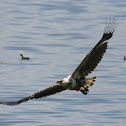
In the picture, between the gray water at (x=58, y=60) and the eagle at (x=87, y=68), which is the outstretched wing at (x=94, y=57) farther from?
the gray water at (x=58, y=60)

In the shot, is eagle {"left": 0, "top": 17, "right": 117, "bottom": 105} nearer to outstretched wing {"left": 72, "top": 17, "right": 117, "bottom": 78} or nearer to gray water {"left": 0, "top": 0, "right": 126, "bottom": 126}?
outstretched wing {"left": 72, "top": 17, "right": 117, "bottom": 78}

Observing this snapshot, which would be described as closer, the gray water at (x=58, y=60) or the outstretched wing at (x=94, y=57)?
the outstretched wing at (x=94, y=57)

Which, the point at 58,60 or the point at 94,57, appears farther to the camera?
the point at 58,60

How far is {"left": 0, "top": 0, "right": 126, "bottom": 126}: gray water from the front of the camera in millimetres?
19688

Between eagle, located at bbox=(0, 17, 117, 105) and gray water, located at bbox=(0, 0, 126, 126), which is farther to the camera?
gray water, located at bbox=(0, 0, 126, 126)

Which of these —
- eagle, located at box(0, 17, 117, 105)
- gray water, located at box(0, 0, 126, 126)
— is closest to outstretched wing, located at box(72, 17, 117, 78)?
eagle, located at box(0, 17, 117, 105)

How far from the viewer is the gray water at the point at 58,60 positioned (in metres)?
A: 19.7

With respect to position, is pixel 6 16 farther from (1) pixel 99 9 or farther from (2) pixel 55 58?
(2) pixel 55 58

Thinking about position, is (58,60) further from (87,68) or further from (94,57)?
(94,57)

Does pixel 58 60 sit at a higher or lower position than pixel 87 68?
higher

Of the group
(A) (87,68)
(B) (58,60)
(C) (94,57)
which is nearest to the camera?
(C) (94,57)

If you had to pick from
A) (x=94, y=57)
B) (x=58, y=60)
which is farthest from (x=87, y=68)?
(x=58, y=60)

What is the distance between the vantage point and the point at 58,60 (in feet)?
83.3

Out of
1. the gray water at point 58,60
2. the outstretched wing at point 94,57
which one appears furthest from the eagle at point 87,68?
the gray water at point 58,60
